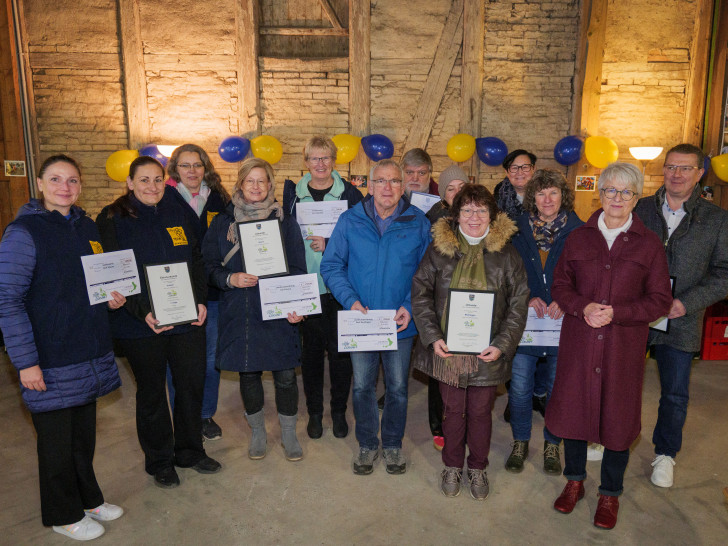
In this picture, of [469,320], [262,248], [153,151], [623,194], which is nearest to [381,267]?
[469,320]

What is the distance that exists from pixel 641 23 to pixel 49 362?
310 inches

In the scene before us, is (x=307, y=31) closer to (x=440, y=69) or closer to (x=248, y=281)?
(x=440, y=69)

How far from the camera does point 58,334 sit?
255cm

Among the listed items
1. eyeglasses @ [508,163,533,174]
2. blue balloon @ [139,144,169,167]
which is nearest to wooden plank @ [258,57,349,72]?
blue balloon @ [139,144,169,167]

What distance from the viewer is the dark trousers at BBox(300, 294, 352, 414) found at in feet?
12.6

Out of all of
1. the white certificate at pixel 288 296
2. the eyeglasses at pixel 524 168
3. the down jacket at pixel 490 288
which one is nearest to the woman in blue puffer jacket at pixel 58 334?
the white certificate at pixel 288 296

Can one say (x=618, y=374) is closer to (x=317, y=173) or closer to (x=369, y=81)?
(x=317, y=173)

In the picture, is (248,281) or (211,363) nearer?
(248,281)

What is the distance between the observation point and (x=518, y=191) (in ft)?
12.6

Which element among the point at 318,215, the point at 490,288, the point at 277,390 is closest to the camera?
the point at 490,288

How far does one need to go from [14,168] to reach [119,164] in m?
1.59

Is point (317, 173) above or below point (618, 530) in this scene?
above

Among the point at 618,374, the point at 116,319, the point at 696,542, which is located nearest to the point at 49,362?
the point at 116,319

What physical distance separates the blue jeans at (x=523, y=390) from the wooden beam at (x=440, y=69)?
458 centimetres
